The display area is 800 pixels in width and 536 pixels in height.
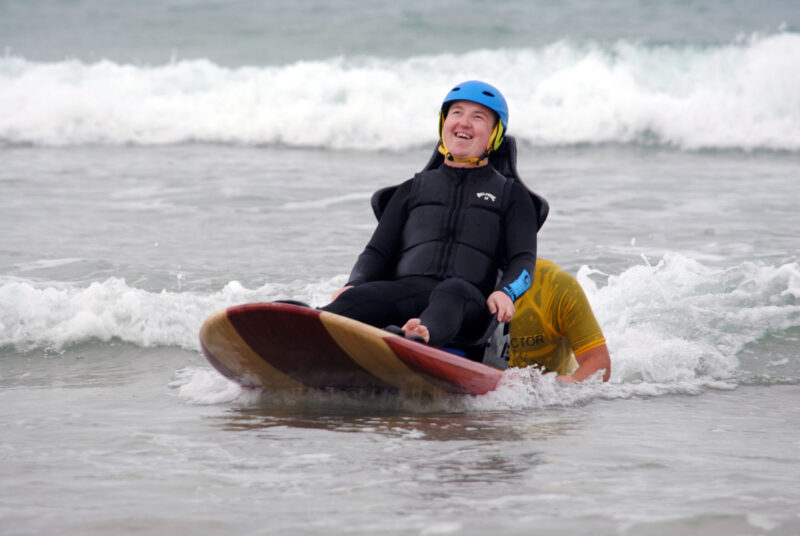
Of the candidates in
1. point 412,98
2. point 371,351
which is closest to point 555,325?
point 371,351

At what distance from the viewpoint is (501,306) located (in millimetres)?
4859

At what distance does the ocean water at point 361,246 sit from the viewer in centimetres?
332

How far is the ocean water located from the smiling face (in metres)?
1.18

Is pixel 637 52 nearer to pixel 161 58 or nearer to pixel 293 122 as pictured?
pixel 293 122

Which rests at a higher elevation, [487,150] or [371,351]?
[487,150]

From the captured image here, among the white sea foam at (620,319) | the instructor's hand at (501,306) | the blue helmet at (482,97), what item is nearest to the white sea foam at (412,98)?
the white sea foam at (620,319)

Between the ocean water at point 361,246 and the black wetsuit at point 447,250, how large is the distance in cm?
46

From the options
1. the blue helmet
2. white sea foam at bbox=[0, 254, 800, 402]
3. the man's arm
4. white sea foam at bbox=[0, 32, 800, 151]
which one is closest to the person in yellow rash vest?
the man's arm

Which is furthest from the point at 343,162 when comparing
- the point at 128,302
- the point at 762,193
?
the point at 128,302

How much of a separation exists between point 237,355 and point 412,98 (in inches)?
643

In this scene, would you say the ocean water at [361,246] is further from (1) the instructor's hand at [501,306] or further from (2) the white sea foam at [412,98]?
(1) the instructor's hand at [501,306]

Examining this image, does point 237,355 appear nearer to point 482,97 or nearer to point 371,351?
point 371,351

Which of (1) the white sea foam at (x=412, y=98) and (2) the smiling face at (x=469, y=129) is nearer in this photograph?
(2) the smiling face at (x=469, y=129)

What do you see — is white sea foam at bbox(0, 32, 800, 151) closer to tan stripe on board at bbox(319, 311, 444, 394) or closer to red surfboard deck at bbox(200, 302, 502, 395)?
red surfboard deck at bbox(200, 302, 502, 395)
